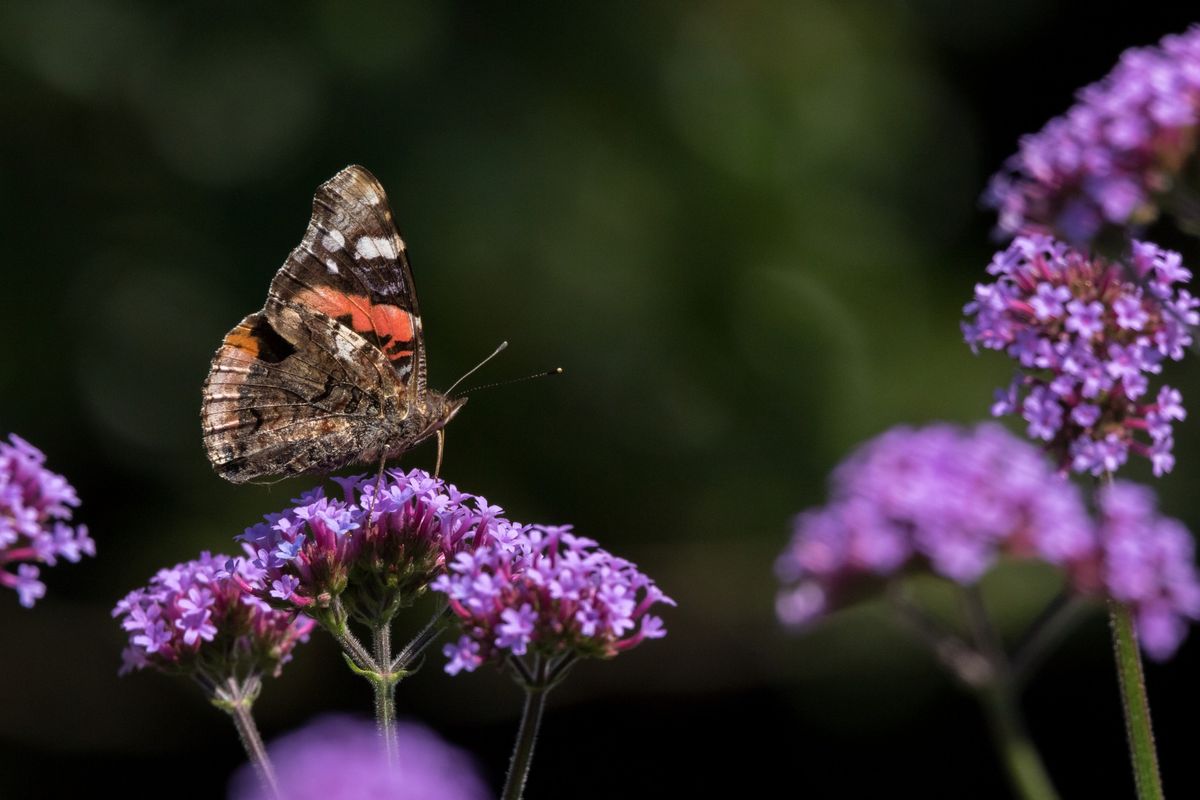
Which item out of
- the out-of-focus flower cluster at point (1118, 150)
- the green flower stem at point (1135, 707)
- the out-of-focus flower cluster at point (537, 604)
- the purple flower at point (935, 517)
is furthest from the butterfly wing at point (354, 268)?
the green flower stem at point (1135, 707)

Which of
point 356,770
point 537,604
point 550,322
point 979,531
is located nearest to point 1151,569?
point 979,531

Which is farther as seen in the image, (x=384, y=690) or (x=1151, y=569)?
(x=1151, y=569)

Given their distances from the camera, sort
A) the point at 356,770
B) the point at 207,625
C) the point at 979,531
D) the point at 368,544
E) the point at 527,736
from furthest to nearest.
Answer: the point at 979,531 < the point at 368,544 < the point at 207,625 < the point at 527,736 < the point at 356,770

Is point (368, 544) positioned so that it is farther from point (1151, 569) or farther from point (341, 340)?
point (1151, 569)

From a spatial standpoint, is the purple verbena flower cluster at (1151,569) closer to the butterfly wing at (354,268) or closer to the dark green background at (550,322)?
the butterfly wing at (354,268)

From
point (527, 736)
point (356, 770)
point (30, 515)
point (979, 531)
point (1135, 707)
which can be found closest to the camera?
point (356, 770)
